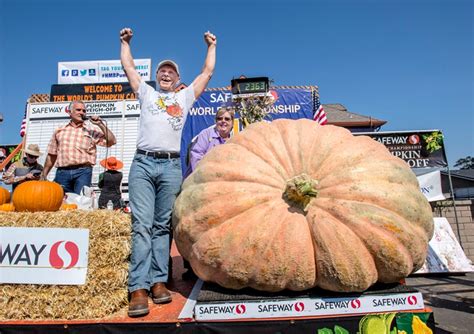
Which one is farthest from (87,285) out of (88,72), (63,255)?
(88,72)

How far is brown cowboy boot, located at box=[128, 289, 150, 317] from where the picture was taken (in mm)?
1811

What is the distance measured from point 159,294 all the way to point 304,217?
1.04 meters

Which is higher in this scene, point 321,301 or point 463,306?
point 321,301

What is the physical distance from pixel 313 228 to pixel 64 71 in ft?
49.9

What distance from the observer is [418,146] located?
731 cm

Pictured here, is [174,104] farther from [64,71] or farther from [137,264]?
[64,71]

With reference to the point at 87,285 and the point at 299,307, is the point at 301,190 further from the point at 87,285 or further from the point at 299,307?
the point at 87,285

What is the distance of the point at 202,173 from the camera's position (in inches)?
78.2

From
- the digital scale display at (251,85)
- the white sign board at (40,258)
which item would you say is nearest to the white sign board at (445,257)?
the digital scale display at (251,85)

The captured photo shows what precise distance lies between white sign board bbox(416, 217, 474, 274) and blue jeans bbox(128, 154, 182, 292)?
5.34m

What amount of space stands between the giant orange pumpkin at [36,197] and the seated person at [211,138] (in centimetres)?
124

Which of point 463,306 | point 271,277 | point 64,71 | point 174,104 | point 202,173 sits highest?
point 64,71

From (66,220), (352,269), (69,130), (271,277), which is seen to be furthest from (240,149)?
(69,130)

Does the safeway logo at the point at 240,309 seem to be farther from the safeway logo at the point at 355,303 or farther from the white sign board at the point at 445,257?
the white sign board at the point at 445,257
